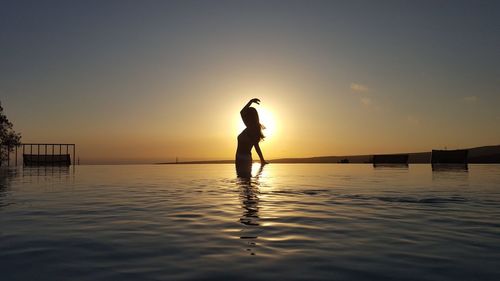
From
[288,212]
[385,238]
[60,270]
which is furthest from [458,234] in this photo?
[60,270]

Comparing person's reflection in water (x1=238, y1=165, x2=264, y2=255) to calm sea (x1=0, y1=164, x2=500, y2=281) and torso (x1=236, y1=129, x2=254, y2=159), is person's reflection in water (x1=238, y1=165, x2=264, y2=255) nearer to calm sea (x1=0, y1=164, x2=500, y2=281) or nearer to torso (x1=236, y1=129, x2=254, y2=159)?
calm sea (x1=0, y1=164, x2=500, y2=281)

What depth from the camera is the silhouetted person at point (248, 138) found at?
88.4 feet

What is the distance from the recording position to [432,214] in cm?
772

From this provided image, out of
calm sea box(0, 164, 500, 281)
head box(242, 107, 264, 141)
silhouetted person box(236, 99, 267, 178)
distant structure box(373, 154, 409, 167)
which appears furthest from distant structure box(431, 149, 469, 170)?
calm sea box(0, 164, 500, 281)

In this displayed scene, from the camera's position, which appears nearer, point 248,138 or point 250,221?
point 250,221

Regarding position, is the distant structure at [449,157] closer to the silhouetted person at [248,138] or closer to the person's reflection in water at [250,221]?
the silhouetted person at [248,138]

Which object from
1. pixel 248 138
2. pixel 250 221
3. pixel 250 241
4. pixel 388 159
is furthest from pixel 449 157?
pixel 250 241

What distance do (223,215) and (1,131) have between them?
41310 mm

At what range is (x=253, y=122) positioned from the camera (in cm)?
2717

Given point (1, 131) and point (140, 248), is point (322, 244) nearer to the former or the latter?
point (140, 248)

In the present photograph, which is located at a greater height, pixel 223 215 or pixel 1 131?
pixel 1 131

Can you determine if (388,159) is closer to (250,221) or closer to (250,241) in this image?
(250,221)

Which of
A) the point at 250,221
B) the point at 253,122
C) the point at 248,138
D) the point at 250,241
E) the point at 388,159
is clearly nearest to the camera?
the point at 250,241

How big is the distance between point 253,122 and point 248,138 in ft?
4.33
